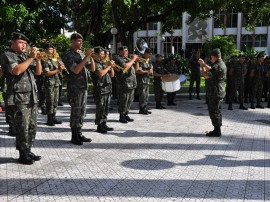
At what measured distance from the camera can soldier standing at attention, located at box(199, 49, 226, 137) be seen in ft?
26.2

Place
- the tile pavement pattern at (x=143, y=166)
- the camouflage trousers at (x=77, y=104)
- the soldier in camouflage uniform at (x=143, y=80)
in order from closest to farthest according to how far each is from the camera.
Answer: the tile pavement pattern at (x=143, y=166), the camouflage trousers at (x=77, y=104), the soldier in camouflage uniform at (x=143, y=80)

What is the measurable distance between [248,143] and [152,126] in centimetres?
254

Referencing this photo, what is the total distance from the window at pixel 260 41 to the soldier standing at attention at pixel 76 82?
146 ft

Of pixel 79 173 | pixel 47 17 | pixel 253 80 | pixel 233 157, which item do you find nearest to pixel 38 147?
pixel 79 173

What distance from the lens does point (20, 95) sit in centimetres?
556

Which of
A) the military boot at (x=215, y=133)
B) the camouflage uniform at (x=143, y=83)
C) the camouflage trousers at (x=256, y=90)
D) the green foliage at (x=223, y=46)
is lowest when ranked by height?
the military boot at (x=215, y=133)

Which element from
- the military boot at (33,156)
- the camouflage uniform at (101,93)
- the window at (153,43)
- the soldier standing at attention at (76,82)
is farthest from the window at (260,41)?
the military boot at (33,156)

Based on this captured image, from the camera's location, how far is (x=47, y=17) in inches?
520

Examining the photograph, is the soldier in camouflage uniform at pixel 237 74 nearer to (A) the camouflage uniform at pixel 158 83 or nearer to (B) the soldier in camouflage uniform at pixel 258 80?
(B) the soldier in camouflage uniform at pixel 258 80

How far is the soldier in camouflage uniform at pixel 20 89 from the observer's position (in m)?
5.43

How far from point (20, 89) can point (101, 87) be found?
2711 mm

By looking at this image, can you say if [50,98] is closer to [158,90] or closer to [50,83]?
[50,83]

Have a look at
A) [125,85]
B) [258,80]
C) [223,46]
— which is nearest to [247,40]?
[223,46]

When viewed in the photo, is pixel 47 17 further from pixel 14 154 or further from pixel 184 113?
pixel 14 154
